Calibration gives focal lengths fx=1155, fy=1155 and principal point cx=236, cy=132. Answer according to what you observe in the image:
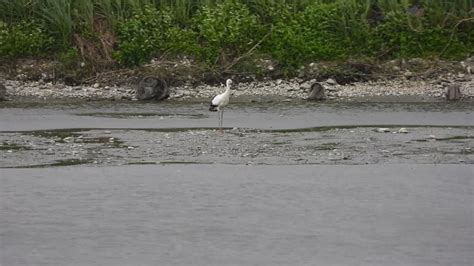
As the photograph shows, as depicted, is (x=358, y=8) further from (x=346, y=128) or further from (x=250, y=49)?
(x=346, y=128)

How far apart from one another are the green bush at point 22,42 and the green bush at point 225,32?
2.82 meters

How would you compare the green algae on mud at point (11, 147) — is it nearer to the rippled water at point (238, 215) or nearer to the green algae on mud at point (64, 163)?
the green algae on mud at point (64, 163)

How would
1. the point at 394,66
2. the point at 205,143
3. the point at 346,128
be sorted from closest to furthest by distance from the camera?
the point at 205,143, the point at 346,128, the point at 394,66

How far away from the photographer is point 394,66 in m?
20.6

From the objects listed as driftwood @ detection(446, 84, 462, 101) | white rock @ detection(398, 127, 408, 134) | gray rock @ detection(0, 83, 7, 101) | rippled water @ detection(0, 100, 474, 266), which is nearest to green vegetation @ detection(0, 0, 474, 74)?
gray rock @ detection(0, 83, 7, 101)

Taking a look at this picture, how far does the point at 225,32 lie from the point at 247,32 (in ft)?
1.33

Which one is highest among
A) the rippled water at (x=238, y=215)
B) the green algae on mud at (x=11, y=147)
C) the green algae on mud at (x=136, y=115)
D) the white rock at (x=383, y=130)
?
the green algae on mud at (x=136, y=115)

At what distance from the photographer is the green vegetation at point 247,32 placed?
68.4ft

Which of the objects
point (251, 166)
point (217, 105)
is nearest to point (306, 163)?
point (251, 166)

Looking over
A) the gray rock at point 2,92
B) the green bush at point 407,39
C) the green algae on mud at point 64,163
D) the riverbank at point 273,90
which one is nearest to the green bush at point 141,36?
the riverbank at point 273,90

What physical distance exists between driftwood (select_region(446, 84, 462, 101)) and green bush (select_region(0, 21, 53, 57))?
7252 mm

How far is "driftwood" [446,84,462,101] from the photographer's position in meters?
19.0

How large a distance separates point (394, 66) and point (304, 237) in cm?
1140

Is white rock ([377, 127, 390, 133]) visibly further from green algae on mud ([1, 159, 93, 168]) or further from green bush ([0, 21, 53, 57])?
green bush ([0, 21, 53, 57])
